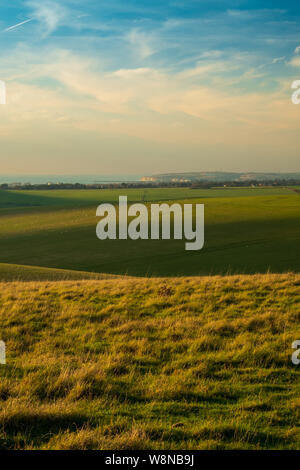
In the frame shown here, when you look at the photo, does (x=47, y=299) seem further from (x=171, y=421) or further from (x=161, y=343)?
(x=171, y=421)

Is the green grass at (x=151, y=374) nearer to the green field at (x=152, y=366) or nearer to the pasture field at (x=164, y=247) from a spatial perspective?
the green field at (x=152, y=366)

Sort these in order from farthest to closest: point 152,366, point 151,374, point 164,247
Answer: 1. point 164,247
2. point 152,366
3. point 151,374

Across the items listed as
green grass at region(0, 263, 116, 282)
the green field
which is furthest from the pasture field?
the green field

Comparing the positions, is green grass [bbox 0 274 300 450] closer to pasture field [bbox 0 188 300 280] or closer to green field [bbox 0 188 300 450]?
green field [bbox 0 188 300 450]

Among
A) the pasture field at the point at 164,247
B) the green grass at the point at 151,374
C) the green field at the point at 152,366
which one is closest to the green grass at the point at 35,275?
the pasture field at the point at 164,247

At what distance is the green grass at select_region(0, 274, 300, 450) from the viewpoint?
5254 millimetres

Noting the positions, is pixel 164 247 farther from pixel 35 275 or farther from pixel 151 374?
pixel 151 374

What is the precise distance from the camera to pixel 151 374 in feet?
24.2

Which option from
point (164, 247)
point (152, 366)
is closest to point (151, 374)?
point (152, 366)

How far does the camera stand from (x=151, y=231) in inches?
2260

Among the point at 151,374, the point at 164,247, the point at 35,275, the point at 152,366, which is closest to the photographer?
the point at 151,374

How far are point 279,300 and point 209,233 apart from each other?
134 ft
